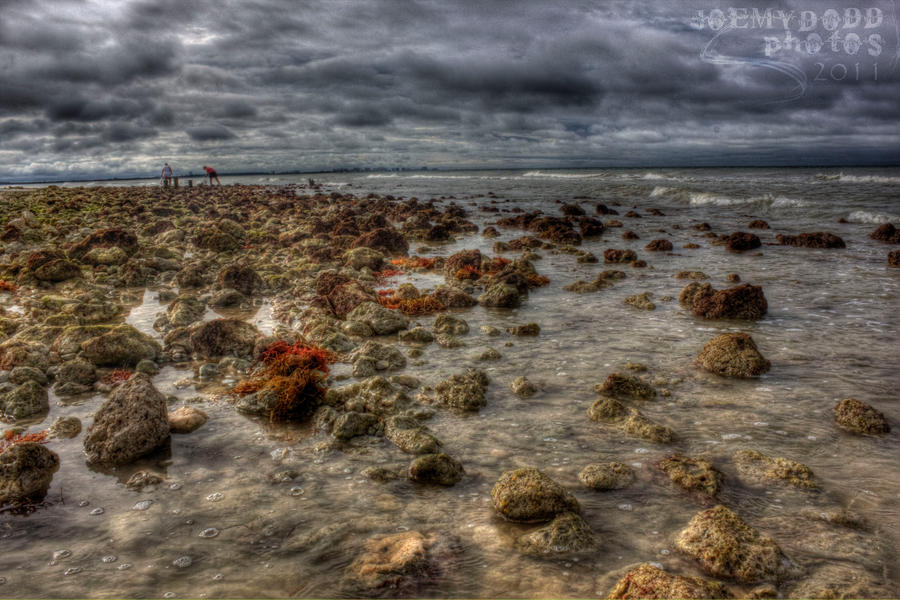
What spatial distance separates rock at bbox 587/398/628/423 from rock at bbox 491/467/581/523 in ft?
5.57

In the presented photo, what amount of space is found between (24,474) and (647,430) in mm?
6157

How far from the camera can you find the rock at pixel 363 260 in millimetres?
14273

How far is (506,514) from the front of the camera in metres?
4.01

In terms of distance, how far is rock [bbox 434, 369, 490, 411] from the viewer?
20.0 ft

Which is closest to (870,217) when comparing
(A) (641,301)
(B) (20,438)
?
(A) (641,301)

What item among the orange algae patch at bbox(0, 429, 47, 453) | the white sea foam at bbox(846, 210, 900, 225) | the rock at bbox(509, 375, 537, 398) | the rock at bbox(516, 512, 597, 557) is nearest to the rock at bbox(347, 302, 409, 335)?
the rock at bbox(509, 375, 537, 398)

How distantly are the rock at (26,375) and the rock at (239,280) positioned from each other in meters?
5.03

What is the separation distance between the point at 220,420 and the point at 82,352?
3.03 meters

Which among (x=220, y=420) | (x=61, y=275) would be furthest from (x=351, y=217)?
(x=220, y=420)

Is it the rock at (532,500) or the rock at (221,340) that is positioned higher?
the rock at (221,340)

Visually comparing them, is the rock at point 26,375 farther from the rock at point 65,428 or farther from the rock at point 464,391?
the rock at point 464,391

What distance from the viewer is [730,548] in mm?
3451

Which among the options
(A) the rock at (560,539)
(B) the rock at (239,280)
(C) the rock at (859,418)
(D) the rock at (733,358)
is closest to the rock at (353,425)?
(A) the rock at (560,539)

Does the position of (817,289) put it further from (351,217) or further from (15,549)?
(351,217)
